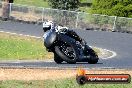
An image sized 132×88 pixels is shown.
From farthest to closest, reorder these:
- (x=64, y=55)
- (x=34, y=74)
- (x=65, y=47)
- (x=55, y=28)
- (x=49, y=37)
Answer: (x=34, y=74) < (x=65, y=47) < (x=64, y=55) < (x=55, y=28) < (x=49, y=37)

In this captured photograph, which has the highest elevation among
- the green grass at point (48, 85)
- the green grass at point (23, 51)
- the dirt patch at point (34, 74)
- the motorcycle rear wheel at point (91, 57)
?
the motorcycle rear wheel at point (91, 57)

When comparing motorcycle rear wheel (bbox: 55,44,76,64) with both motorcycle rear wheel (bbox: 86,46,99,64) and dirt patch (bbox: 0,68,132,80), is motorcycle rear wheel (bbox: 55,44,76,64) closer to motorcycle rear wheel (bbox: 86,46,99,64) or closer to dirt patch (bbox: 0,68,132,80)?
motorcycle rear wheel (bbox: 86,46,99,64)

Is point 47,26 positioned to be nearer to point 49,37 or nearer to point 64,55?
point 49,37

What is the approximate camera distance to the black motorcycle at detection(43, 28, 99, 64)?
4.64 meters

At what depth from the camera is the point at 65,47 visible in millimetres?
5023

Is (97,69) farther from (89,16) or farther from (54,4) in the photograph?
(54,4)

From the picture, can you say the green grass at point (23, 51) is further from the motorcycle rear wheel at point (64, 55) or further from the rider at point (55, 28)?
the rider at point (55, 28)

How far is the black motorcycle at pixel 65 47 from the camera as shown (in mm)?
4641

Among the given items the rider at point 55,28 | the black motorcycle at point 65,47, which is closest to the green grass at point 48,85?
the black motorcycle at point 65,47

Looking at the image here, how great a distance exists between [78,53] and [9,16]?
142 ft

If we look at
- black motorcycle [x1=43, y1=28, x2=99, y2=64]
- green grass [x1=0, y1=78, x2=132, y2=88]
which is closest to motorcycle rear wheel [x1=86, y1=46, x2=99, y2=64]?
black motorcycle [x1=43, y1=28, x2=99, y2=64]

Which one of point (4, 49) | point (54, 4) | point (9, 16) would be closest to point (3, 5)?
point (9, 16)

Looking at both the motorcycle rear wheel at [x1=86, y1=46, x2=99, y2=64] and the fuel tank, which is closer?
the fuel tank

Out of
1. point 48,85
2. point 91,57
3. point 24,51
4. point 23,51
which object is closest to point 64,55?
point 91,57
